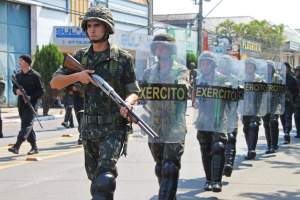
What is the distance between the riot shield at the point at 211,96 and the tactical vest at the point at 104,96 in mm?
2496

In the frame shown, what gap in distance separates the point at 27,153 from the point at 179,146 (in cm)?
573

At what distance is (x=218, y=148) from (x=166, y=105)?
1.45 metres

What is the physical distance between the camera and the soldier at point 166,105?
235 inches

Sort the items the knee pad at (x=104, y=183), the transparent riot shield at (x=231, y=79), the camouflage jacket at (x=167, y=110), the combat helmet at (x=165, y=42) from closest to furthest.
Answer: the knee pad at (x=104, y=183), the camouflage jacket at (x=167, y=110), the combat helmet at (x=165, y=42), the transparent riot shield at (x=231, y=79)

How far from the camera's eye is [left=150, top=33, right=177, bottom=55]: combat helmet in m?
6.14

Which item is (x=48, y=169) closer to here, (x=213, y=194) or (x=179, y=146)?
(x=213, y=194)

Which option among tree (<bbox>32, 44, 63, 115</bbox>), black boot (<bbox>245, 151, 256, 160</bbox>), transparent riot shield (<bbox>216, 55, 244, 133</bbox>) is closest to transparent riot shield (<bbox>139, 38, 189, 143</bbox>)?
transparent riot shield (<bbox>216, 55, 244, 133</bbox>)

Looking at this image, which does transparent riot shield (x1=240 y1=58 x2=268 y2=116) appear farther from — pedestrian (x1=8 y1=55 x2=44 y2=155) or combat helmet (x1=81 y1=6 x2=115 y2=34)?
combat helmet (x1=81 y1=6 x2=115 y2=34)

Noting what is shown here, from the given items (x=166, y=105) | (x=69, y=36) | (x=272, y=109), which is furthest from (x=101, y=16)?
(x=69, y=36)

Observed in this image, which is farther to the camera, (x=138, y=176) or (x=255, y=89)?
(x=255, y=89)

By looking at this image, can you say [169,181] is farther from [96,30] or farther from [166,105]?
[96,30]

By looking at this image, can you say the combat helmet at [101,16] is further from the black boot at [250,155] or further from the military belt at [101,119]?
the black boot at [250,155]

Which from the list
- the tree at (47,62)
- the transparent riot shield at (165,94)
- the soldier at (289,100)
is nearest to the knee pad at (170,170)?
the transparent riot shield at (165,94)

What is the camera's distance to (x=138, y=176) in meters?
8.61
